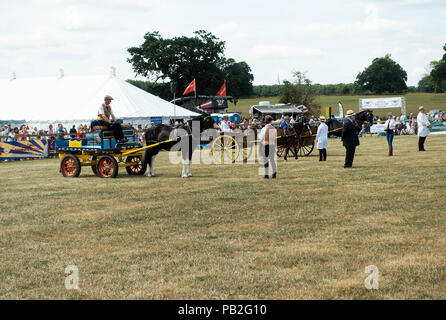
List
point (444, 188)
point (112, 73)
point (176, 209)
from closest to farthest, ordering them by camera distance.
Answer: point (176, 209) → point (444, 188) → point (112, 73)

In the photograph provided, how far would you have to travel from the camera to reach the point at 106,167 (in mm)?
16375

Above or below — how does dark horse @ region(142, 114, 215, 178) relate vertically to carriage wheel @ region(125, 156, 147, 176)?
above

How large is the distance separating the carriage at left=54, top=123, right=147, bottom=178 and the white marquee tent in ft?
58.4

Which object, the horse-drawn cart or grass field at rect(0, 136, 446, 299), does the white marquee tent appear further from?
grass field at rect(0, 136, 446, 299)

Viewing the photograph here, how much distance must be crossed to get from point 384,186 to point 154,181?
245 inches

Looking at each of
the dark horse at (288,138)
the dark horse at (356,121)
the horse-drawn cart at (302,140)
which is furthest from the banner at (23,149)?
the dark horse at (356,121)

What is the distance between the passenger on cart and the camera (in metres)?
15.2

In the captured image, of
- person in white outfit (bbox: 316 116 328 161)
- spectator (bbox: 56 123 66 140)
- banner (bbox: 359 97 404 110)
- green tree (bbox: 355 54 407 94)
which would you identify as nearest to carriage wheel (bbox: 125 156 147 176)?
person in white outfit (bbox: 316 116 328 161)

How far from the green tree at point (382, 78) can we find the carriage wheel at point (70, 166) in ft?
383

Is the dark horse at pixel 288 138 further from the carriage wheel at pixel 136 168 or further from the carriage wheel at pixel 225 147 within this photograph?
the carriage wheel at pixel 136 168

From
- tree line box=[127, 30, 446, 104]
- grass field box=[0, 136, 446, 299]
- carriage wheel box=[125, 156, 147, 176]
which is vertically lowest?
grass field box=[0, 136, 446, 299]

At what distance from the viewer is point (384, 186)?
1298 cm
